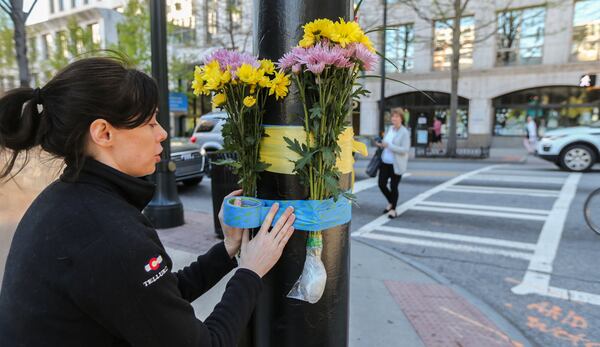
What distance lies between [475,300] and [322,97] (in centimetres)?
330

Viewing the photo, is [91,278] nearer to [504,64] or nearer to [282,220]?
[282,220]

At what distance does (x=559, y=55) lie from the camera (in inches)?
883

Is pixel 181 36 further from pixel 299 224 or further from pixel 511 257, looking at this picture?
pixel 299 224

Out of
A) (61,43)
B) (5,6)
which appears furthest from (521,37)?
(61,43)

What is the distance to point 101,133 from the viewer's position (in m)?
1.22

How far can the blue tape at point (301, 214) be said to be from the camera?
1.57 meters

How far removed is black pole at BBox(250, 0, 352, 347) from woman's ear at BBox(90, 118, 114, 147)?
0.63 metres

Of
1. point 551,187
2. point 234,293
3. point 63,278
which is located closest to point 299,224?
point 234,293

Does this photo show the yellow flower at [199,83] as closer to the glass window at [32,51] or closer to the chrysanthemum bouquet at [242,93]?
the chrysanthemum bouquet at [242,93]

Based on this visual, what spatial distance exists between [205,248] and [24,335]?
417cm

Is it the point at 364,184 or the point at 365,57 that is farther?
the point at 364,184

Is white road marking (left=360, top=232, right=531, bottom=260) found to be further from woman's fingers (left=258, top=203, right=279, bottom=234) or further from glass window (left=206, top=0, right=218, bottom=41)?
glass window (left=206, top=0, right=218, bottom=41)

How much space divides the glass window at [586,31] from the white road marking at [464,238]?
21.1m

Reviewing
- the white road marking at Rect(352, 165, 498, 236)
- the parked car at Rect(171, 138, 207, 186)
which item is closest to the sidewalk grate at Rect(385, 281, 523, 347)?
the white road marking at Rect(352, 165, 498, 236)
